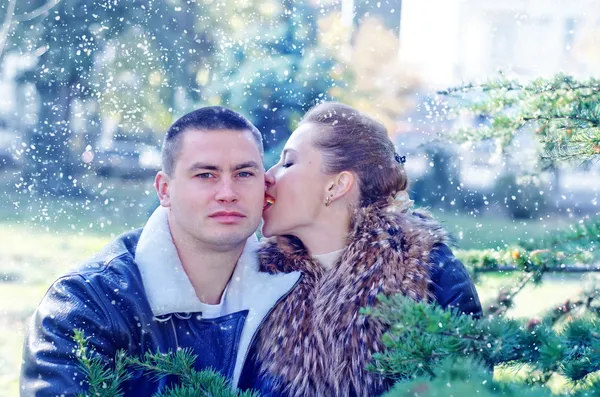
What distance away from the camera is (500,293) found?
1.51 meters

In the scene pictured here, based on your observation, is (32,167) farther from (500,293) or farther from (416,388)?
(416,388)

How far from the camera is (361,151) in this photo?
1799 millimetres

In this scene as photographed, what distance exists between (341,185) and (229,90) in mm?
1192

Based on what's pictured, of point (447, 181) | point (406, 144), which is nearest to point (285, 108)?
point (406, 144)

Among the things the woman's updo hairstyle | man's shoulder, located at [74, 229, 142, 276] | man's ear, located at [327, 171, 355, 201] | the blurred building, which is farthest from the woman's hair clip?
the blurred building

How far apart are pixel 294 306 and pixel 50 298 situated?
1.66 feet

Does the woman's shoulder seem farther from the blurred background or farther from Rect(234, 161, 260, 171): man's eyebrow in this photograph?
Rect(234, 161, 260, 171): man's eyebrow

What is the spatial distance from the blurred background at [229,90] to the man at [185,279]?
2.17 ft

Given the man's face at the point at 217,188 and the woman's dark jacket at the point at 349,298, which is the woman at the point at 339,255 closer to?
the woman's dark jacket at the point at 349,298

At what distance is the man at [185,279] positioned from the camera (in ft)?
4.61

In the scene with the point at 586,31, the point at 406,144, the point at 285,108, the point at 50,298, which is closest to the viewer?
the point at 50,298

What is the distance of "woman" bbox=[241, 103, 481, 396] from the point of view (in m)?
1.48

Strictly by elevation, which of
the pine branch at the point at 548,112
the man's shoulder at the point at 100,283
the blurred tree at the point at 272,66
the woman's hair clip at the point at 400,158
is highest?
the blurred tree at the point at 272,66

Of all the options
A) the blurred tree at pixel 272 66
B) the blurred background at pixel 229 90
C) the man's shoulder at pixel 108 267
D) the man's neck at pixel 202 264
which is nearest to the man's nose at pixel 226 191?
the man's neck at pixel 202 264
